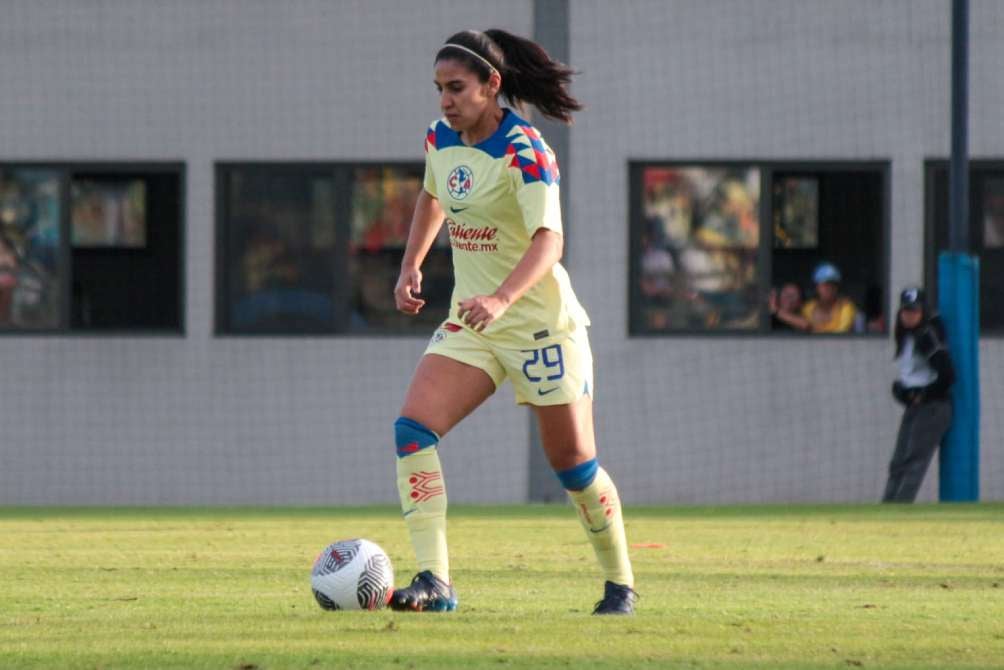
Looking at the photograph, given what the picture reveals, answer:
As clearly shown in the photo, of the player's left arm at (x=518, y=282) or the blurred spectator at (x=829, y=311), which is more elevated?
the player's left arm at (x=518, y=282)

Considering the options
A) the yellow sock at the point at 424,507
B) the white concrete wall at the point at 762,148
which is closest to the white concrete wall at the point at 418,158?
the white concrete wall at the point at 762,148

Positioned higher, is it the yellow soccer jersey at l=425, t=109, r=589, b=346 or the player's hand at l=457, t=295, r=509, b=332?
the yellow soccer jersey at l=425, t=109, r=589, b=346

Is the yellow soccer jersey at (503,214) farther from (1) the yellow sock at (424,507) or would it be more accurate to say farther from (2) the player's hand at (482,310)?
(1) the yellow sock at (424,507)

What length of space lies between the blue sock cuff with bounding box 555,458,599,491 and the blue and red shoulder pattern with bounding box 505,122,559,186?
3.25 ft

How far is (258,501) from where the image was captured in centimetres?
1889

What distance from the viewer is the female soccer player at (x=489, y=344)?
300 inches

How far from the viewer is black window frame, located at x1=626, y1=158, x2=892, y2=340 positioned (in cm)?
1878

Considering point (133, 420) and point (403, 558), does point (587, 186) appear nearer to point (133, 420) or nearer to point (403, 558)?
point (133, 420)

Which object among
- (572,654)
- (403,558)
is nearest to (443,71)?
(572,654)

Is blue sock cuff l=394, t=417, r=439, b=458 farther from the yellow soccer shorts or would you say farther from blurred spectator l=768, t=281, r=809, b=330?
blurred spectator l=768, t=281, r=809, b=330

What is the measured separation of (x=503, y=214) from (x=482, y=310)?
23.9 inches

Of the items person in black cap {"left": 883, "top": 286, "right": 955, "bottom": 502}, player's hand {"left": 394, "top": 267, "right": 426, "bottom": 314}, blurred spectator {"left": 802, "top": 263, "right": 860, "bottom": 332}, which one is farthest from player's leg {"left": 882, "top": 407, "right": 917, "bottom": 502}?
player's hand {"left": 394, "top": 267, "right": 426, "bottom": 314}

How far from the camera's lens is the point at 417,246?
26.8 ft

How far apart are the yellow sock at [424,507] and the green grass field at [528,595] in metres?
0.25
